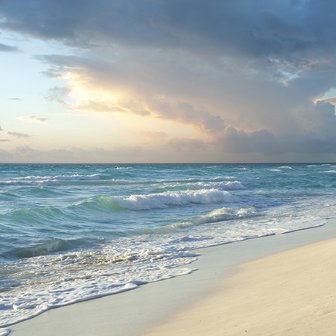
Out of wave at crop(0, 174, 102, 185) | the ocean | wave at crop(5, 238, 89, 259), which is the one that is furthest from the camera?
wave at crop(0, 174, 102, 185)

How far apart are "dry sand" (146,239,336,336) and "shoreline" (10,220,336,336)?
0.79ft

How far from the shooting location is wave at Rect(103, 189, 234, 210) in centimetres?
2314

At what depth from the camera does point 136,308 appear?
6496 mm

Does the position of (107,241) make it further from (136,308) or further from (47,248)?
(136,308)

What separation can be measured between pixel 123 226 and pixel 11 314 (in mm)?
10015

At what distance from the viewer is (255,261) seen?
962 cm

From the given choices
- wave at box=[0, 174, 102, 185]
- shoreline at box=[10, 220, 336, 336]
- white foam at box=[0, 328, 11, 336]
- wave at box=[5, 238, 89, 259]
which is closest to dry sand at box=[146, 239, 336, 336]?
shoreline at box=[10, 220, 336, 336]

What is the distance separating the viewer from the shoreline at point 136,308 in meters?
5.75

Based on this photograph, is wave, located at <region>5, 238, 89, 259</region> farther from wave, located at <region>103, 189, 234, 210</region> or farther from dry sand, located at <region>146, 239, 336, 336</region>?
wave, located at <region>103, 189, 234, 210</region>

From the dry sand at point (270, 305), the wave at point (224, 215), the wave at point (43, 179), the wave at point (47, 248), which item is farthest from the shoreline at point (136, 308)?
the wave at point (43, 179)

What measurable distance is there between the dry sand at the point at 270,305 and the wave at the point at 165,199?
14.7 meters

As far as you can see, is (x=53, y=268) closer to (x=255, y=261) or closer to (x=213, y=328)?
(x=255, y=261)

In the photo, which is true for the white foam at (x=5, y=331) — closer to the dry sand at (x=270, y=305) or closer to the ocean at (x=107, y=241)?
the ocean at (x=107, y=241)

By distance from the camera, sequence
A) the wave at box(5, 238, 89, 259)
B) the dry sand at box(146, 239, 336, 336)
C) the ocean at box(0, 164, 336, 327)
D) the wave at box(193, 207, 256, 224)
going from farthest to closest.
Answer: the wave at box(193, 207, 256, 224) < the wave at box(5, 238, 89, 259) < the ocean at box(0, 164, 336, 327) < the dry sand at box(146, 239, 336, 336)
